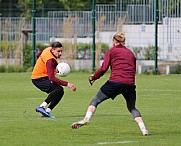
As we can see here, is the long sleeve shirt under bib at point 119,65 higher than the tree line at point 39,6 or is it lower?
lower

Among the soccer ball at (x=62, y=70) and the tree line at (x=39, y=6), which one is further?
the tree line at (x=39, y=6)

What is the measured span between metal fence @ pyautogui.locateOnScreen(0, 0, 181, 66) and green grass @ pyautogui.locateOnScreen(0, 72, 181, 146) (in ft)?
29.5

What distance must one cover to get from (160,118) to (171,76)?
52.5 feet

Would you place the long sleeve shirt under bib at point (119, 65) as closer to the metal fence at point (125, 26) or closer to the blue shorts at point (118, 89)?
the blue shorts at point (118, 89)

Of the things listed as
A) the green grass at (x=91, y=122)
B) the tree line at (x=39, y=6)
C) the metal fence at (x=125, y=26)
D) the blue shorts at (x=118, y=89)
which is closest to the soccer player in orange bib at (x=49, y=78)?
the green grass at (x=91, y=122)

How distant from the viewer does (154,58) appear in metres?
32.6

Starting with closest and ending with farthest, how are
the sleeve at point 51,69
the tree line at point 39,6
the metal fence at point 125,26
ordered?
the sleeve at point 51,69 → the metal fence at point 125,26 → the tree line at point 39,6

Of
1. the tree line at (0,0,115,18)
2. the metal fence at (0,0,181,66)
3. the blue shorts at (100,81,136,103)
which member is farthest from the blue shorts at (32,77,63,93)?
the tree line at (0,0,115,18)

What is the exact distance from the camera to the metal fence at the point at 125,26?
3366 centimetres

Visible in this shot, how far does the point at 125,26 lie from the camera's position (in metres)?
34.1

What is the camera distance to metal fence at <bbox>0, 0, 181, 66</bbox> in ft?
110

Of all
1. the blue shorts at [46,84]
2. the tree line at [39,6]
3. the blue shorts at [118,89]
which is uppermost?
the tree line at [39,6]

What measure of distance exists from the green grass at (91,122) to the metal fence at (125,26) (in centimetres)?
899

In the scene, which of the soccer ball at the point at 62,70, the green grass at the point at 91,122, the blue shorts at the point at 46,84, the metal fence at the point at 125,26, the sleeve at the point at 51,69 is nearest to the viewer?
the green grass at the point at 91,122
